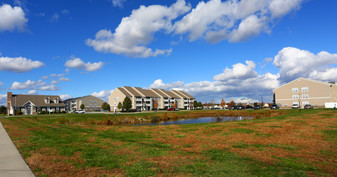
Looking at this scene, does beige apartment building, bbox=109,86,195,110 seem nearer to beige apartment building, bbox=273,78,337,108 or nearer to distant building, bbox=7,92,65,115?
distant building, bbox=7,92,65,115

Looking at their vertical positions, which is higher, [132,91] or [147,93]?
[132,91]

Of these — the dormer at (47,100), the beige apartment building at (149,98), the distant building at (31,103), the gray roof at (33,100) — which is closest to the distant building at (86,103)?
the beige apartment building at (149,98)

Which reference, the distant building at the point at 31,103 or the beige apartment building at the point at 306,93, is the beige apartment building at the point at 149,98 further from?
the beige apartment building at the point at 306,93

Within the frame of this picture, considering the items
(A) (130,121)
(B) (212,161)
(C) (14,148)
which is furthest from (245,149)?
(A) (130,121)

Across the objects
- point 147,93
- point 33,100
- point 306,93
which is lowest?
point 33,100

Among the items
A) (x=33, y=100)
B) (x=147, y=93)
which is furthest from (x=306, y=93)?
(x=33, y=100)

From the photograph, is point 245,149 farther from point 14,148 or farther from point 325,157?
point 14,148

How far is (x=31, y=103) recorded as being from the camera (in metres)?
69.5

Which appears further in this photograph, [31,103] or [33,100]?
[33,100]

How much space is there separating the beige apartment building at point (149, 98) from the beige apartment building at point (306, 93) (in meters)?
53.1

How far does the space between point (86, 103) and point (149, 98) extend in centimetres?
3534

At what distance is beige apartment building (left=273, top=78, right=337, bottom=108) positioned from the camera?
71.3 metres

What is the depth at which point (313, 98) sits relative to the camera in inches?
2931

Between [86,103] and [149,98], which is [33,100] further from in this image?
[149,98]
